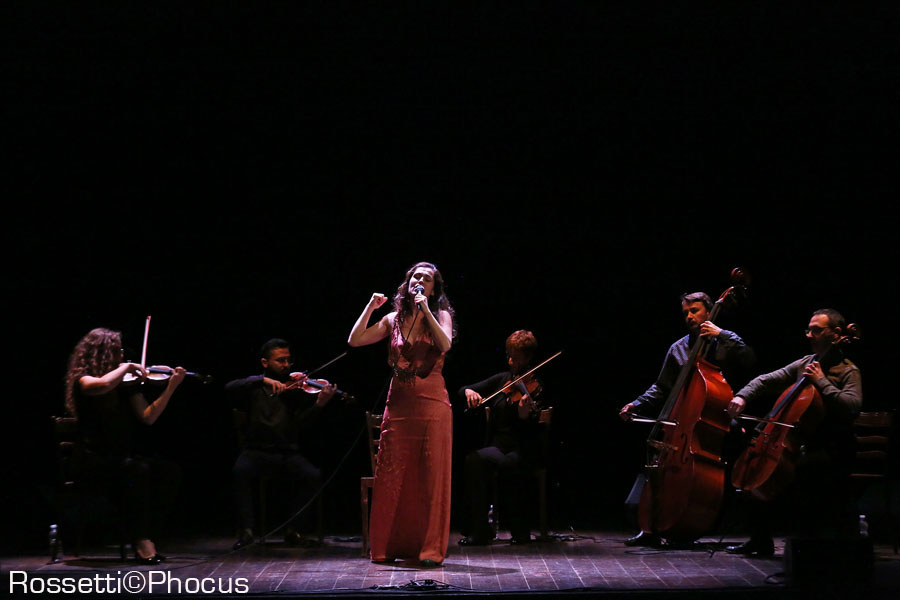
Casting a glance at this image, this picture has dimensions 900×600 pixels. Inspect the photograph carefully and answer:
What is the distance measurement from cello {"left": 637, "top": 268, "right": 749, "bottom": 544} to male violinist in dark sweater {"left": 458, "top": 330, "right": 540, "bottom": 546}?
81 centimetres

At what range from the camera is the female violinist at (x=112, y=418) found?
4.86 metres

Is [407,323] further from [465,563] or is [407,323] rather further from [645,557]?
[645,557]

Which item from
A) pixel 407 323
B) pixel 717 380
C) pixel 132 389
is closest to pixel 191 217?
pixel 132 389

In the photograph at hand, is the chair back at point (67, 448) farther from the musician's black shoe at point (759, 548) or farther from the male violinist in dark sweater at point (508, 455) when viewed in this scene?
the musician's black shoe at point (759, 548)

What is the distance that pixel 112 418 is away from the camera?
193 inches

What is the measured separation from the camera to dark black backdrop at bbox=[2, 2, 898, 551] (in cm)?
598

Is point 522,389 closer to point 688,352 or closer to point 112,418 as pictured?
point 688,352

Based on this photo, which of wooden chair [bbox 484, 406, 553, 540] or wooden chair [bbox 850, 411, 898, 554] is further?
wooden chair [bbox 484, 406, 553, 540]

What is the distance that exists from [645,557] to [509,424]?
1.27 m

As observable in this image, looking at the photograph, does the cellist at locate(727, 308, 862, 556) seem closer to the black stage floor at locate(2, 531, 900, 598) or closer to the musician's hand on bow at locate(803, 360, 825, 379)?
the musician's hand on bow at locate(803, 360, 825, 379)

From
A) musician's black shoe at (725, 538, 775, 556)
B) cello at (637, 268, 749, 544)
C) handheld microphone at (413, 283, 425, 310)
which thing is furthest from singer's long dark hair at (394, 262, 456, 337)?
musician's black shoe at (725, 538, 775, 556)

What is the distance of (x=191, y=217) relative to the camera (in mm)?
6355

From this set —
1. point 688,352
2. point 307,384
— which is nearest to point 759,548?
point 688,352

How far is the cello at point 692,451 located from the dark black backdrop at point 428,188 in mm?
1497
